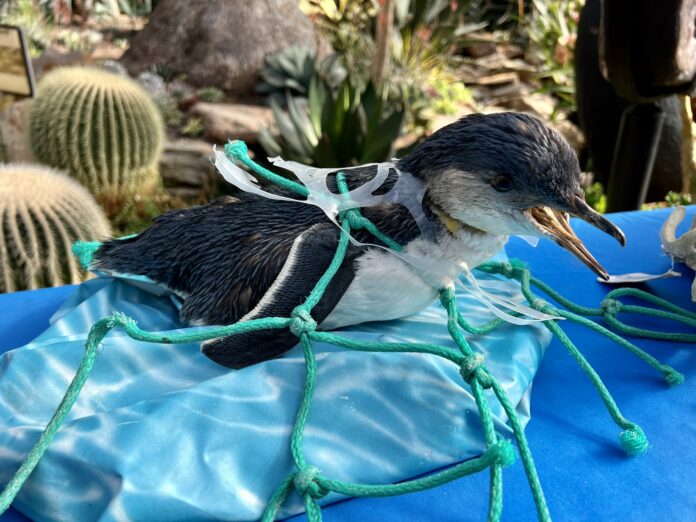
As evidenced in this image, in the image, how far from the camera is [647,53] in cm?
132

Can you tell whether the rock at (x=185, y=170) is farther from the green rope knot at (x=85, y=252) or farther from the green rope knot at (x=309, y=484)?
the green rope knot at (x=309, y=484)

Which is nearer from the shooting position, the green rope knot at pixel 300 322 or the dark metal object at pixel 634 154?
the green rope knot at pixel 300 322

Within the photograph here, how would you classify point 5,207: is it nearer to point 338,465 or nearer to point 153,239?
point 153,239

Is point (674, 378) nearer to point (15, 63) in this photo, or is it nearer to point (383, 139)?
point (383, 139)

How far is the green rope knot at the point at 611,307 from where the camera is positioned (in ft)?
2.70

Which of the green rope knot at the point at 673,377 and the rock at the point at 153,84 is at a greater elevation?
the green rope knot at the point at 673,377

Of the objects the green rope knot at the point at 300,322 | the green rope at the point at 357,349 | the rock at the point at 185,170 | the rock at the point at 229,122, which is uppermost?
the green rope knot at the point at 300,322

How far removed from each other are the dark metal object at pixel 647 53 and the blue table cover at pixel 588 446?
63 cm

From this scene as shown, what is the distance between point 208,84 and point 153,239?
3332 mm

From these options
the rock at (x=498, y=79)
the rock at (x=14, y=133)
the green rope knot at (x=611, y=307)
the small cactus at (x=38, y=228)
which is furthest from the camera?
the rock at (x=498, y=79)

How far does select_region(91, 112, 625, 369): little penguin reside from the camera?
1.87 feet

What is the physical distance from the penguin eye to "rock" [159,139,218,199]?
8.31 feet

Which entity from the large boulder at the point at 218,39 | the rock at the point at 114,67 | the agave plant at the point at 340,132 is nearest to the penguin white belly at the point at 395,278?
the agave plant at the point at 340,132

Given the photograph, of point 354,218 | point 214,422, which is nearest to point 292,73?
point 354,218
